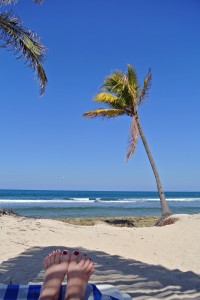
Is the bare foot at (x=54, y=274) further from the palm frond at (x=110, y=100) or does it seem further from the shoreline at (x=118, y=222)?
the palm frond at (x=110, y=100)

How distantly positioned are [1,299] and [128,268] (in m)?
2.42

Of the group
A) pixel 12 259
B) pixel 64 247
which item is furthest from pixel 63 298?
pixel 64 247

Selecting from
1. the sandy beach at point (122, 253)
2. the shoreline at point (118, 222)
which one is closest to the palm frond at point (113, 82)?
the shoreline at point (118, 222)

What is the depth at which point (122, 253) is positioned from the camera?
6.17 meters

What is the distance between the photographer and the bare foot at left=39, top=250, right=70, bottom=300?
9.07 feet

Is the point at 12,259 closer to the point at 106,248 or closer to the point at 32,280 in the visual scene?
the point at 32,280

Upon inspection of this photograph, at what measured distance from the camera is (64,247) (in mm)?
6422

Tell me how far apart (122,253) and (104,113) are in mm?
8835

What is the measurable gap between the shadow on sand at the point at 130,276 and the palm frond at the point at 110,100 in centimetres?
926

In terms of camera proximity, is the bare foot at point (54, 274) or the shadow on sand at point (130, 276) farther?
the shadow on sand at point (130, 276)

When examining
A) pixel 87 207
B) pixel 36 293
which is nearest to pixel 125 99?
pixel 36 293

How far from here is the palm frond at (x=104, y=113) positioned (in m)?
14.3

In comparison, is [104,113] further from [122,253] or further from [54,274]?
[54,274]

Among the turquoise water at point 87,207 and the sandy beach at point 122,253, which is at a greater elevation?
the sandy beach at point 122,253
